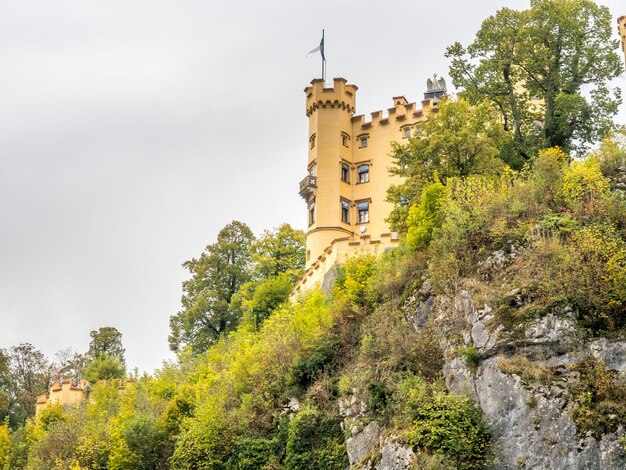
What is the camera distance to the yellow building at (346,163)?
4853cm

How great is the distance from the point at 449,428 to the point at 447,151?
15.2 m

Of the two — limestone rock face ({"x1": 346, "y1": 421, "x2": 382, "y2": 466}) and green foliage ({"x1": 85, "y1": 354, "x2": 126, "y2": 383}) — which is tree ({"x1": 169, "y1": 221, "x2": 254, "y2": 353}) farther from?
limestone rock face ({"x1": 346, "y1": 421, "x2": 382, "y2": 466})

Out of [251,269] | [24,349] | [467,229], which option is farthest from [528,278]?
[24,349]

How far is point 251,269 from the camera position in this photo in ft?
189

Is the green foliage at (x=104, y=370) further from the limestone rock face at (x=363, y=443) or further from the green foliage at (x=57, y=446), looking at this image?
the limestone rock face at (x=363, y=443)

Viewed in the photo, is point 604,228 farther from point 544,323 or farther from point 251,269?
point 251,269

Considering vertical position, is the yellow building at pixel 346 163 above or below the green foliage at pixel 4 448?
above

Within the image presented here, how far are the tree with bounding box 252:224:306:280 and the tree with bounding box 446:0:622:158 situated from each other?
17103mm

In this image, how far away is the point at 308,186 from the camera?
162 feet

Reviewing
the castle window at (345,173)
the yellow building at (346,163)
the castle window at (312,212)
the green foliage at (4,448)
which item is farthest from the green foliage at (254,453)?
the castle window at (345,173)

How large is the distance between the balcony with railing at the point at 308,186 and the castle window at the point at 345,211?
5.78 feet

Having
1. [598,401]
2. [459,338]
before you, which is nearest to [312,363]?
[459,338]

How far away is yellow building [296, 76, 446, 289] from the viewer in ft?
159

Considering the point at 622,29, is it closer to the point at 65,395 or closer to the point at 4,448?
the point at 65,395
